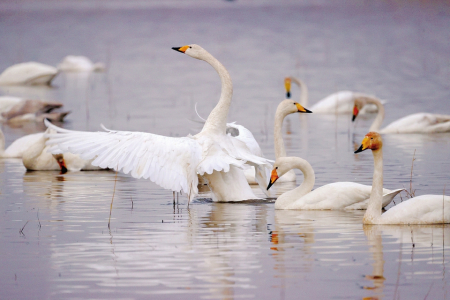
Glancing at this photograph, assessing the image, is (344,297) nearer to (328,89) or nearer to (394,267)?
Answer: (394,267)

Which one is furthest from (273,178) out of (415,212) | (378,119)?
(378,119)

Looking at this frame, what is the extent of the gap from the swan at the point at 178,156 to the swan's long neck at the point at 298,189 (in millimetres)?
408

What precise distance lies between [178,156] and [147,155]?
1.12ft

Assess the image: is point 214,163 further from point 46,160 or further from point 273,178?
point 46,160

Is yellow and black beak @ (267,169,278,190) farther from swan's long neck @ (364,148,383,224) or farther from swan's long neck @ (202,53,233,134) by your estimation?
swan's long neck @ (364,148,383,224)

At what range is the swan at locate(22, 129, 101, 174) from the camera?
1445 centimetres

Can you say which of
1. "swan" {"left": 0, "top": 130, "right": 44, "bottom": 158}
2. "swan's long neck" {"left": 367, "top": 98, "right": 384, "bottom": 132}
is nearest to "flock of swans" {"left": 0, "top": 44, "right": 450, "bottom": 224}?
"swan" {"left": 0, "top": 130, "right": 44, "bottom": 158}

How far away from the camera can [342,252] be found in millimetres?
8406

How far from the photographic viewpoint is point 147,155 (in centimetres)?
1116

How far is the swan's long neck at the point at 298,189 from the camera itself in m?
10.9

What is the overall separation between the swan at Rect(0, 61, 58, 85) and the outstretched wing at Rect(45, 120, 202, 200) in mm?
19826

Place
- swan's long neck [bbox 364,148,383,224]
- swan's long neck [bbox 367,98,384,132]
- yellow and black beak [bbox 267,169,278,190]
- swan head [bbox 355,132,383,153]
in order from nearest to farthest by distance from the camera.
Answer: swan's long neck [bbox 364,148,383,224] < swan head [bbox 355,132,383,153] < yellow and black beak [bbox 267,169,278,190] < swan's long neck [bbox 367,98,384,132]

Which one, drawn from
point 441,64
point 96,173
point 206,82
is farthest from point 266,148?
point 441,64

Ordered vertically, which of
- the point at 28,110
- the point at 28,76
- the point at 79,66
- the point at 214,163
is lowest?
the point at 214,163
